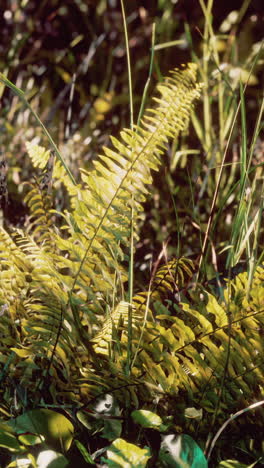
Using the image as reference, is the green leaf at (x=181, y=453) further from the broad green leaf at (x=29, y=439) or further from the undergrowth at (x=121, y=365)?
the broad green leaf at (x=29, y=439)

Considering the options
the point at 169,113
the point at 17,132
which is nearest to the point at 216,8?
the point at 17,132

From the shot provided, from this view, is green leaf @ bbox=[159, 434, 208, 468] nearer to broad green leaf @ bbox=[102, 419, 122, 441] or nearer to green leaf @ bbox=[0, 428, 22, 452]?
broad green leaf @ bbox=[102, 419, 122, 441]

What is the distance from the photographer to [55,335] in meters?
0.68

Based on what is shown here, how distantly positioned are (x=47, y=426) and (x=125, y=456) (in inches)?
3.9

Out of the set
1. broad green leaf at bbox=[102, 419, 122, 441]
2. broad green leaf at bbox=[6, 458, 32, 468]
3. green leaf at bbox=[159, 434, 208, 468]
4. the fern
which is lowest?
green leaf at bbox=[159, 434, 208, 468]

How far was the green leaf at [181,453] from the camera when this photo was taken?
1.89ft

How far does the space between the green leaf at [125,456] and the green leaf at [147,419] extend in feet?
0.14

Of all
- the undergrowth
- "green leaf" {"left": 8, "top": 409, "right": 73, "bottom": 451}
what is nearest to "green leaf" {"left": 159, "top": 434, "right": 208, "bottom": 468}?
the undergrowth

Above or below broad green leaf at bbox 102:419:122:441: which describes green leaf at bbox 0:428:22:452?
above

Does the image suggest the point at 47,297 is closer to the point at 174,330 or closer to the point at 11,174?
the point at 174,330

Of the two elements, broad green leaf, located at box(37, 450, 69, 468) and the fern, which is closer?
broad green leaf, located at box(37, 450, 69, 468)

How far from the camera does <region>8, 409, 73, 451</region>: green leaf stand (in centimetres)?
58

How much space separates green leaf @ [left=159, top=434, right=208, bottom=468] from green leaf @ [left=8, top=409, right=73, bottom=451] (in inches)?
4.4

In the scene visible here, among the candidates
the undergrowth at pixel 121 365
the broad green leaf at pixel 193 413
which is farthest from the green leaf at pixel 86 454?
the broad green leaf at pixel 193 413
